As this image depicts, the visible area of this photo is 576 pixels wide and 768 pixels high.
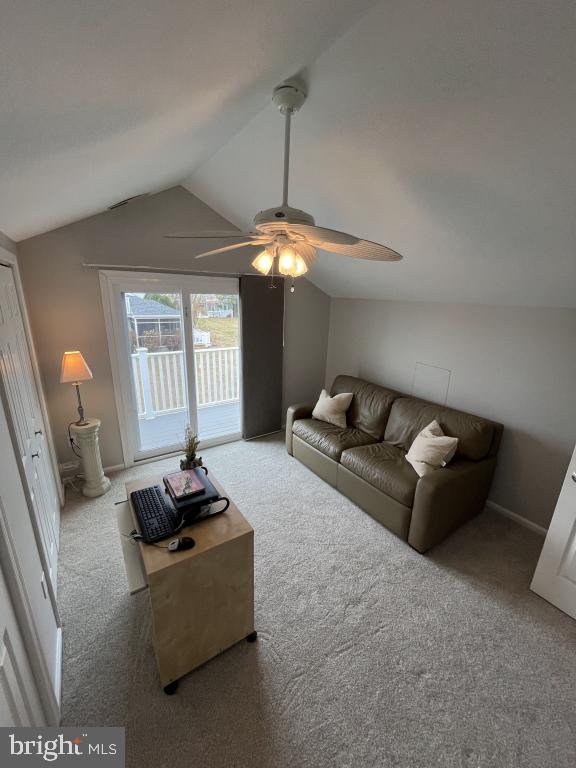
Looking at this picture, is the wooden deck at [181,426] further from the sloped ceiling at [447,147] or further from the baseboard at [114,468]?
the sloped ceiling at [447,147]

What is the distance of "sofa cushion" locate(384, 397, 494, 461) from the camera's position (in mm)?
2588

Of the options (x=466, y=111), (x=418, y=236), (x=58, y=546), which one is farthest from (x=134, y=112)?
(x=58, y=546)

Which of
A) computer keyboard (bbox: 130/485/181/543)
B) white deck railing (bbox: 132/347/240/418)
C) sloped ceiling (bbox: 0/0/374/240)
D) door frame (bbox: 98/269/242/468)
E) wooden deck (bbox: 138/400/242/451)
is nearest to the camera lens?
sloped ceiling (bbox: 0/0/374/240)

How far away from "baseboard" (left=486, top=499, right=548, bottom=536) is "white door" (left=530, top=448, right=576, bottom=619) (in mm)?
729

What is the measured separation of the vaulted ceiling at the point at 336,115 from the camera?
781 mm

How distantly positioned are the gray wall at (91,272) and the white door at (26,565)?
163 cm

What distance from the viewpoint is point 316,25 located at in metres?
1.10

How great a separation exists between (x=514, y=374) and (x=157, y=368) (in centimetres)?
383

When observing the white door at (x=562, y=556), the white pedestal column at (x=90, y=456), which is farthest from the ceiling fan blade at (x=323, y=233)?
the white pedestal column at (x=90, y=456)

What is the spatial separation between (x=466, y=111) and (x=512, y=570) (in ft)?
9.03

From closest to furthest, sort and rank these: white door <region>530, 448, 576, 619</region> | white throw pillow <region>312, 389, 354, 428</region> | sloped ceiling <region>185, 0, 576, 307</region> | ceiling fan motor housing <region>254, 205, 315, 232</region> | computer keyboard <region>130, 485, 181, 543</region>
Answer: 1. sloped ceiling <region>185, 0, 576, 307</region>
2. ceiling fan motor housing <region>254, 205, 315, 232</region>
3. computer keyboard <region>130, 485, 181, 543</region>
4. white door <region>530, 448, 576, 619</region>
5. white throw pillow <region>312, 389, 354, 428</region>

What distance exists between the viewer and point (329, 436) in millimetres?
3227

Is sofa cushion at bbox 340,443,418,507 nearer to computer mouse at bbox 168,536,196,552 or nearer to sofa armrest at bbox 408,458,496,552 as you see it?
sofa armrest at bbox 408,458,496,552

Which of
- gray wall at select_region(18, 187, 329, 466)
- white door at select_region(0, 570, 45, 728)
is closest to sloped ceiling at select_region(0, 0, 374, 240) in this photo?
gray wall at select_region(18, 187, 329, 466)
